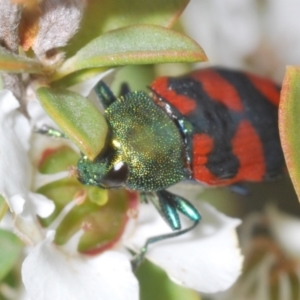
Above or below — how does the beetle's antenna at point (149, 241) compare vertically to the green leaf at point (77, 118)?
below

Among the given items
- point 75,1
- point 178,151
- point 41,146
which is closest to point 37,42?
point 75,1

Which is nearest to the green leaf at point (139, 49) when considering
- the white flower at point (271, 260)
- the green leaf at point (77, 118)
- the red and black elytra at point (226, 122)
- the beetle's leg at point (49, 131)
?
the green leaf at point (77, 118)

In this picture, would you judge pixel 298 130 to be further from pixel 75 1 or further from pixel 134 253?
pixel 134 253

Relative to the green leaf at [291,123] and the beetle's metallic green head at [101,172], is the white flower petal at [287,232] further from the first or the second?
the green leaf at [291,123]

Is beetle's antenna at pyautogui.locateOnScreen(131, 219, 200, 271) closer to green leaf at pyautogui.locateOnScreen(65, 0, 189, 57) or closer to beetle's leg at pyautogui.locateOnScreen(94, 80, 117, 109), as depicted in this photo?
beetle's leg at pyautogui.locateOnScreen(94, 80, 117, 109)

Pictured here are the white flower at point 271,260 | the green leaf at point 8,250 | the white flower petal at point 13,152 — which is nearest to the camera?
the white flower petal at point 13,152

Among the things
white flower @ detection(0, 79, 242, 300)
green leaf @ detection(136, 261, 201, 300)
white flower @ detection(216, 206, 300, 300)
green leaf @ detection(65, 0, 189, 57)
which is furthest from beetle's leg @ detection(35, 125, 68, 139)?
white flower @ detection(216, 206, 300, 300)
